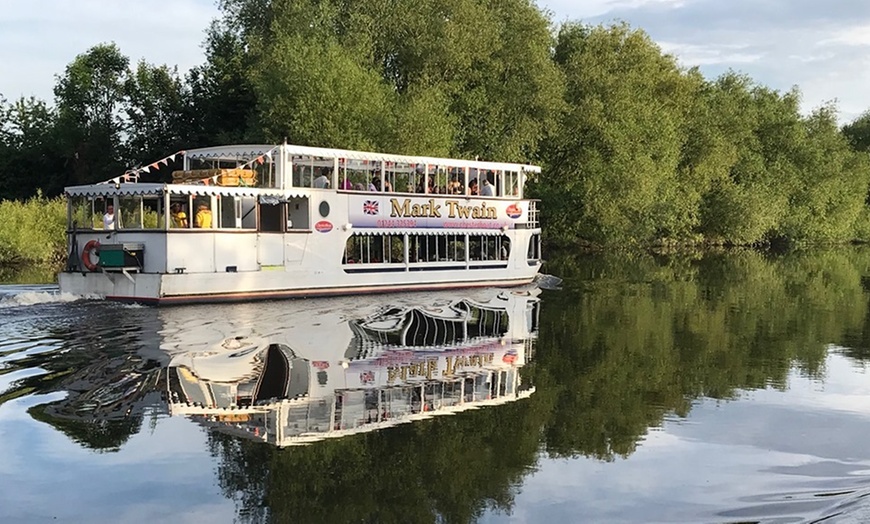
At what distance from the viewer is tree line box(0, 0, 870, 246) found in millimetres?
45781

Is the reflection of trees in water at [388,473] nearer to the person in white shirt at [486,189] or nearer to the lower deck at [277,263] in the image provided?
the lower deck at [277,263]

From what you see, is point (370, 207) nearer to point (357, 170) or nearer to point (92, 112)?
point (357, 170)

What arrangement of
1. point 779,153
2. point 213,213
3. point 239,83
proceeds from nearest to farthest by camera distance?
point 213,213, point 239,83, point 779,153

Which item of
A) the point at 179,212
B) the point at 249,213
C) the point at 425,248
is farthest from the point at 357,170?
the point at 179,212

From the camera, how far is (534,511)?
8.50m

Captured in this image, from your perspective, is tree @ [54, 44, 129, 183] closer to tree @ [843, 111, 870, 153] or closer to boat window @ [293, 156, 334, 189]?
boat window @ [293, 156, 334, 189]

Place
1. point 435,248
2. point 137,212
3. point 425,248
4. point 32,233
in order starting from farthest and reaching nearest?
1. point 32,233
2. point 435,248
3. point 425,248
4. point 137,212

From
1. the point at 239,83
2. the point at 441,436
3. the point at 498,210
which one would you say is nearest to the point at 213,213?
the point at 498,210

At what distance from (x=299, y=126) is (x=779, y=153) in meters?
50.1

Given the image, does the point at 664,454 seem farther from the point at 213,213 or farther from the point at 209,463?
the point at 213,213

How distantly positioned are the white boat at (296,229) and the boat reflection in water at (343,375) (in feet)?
15.1

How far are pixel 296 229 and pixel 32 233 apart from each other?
67.9 feet

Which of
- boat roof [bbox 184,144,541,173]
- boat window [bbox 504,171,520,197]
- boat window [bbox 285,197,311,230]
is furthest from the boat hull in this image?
boat window [bbox 504,171,520,197]

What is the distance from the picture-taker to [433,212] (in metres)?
30.3
